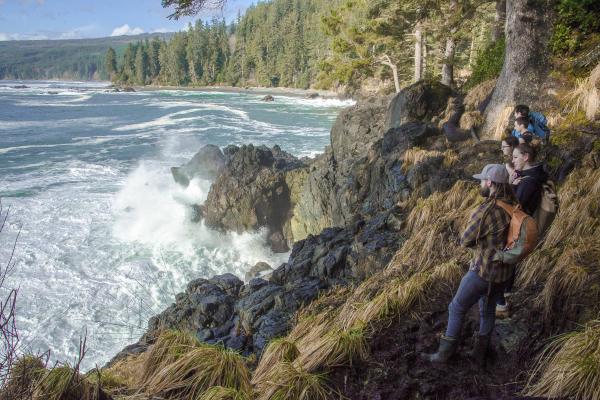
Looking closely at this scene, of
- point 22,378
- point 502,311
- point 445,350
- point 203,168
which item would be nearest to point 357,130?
point 203,168

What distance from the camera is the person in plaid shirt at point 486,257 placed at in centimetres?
300

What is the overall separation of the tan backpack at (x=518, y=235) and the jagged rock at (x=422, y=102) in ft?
28.5

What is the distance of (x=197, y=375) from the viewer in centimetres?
356

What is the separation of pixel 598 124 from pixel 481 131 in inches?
108

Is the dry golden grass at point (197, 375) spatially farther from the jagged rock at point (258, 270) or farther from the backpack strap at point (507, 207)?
the jagged rock at point (258, 270)

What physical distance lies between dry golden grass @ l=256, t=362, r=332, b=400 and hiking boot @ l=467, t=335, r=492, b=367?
1.16 meters

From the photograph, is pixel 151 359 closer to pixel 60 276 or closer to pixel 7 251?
pixel 60 276

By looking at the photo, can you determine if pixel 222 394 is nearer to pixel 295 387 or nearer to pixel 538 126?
pixel 295 387

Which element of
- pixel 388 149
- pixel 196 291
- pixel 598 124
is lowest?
pixel 196 291

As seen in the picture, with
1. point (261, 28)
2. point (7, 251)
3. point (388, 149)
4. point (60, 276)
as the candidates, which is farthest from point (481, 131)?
point (261, 28)

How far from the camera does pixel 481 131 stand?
9.46 meters

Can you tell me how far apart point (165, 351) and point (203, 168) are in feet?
57.5

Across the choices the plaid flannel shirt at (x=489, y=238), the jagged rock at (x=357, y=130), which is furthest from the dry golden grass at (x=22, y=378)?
the jagged rock at (x=357, y=130)

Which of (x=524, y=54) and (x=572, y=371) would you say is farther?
(x=524, y=54)
